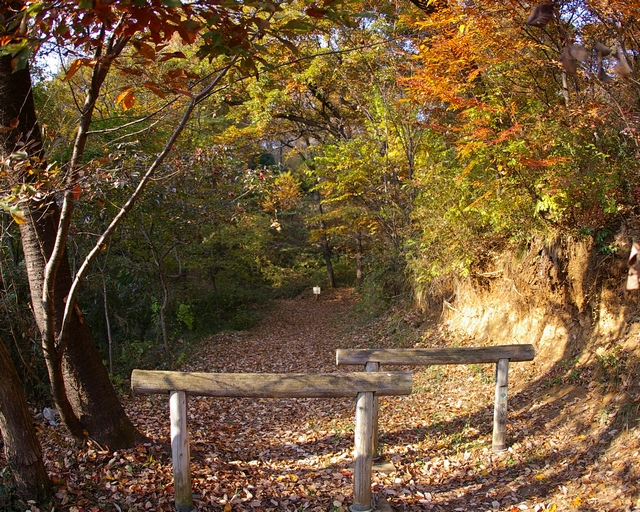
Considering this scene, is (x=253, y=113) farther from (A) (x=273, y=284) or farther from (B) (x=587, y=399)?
(B) (x=587, y=399)

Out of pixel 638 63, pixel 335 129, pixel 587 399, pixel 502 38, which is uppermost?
pixel 335 129

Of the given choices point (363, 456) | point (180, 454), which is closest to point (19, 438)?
point (180, 454)

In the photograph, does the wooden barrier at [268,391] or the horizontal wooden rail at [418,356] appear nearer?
the wooden barrier at [268,391]

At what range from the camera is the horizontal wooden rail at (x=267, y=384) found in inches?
174

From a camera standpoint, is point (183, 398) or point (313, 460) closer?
point (183, 398)

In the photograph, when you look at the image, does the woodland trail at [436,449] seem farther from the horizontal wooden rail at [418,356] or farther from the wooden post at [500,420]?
the horizontal wooden rail at [418,356]

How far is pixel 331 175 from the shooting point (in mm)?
14812

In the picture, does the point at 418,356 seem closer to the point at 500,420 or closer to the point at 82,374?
the point at 500,420

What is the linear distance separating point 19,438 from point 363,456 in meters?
2.85

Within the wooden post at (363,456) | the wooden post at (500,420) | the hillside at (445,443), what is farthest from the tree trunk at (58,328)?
the wooden post at (500,420)

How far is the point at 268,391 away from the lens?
14.5 ft

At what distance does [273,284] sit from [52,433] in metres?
14.6

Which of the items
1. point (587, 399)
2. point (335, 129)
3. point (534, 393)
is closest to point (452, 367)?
point (534, 393)

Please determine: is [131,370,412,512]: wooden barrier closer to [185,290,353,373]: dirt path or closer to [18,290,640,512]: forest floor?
[18,290,640,512]: forest floor
